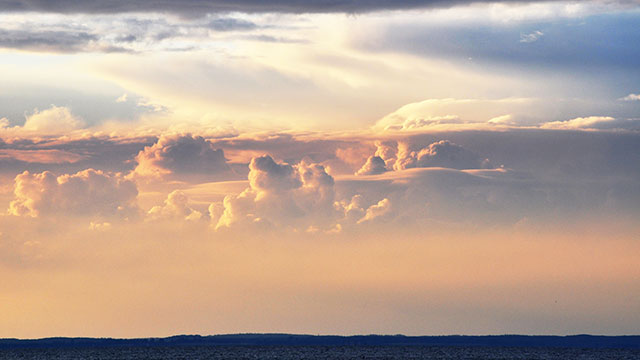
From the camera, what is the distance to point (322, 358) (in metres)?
114

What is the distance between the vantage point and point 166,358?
121375mm

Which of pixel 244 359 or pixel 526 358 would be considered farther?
pixel 526 358

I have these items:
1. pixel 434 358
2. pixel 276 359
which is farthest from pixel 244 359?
pixel 434 358

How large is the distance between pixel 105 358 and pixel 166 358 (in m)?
7.61

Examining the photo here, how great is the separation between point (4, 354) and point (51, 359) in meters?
17.0

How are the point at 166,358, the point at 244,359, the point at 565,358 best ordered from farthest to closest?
the point at 565,358
the point at 166,358
the point at 244,359

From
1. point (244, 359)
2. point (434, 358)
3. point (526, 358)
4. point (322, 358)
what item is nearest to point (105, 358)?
point (244, 359)

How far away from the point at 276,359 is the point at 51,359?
2959 centimetres

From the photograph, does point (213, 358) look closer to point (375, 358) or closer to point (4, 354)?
point (375, 358)

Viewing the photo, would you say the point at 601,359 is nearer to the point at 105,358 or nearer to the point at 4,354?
the point at 105,358

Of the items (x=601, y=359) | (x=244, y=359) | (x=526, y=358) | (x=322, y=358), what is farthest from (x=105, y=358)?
(x=601, y=359)

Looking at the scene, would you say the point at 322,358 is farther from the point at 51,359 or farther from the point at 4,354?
the point at 4,354

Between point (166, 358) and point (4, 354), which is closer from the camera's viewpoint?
point (166, 358)

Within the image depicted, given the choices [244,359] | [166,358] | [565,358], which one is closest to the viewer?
[244,359]
